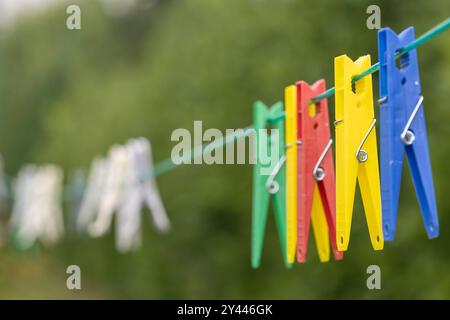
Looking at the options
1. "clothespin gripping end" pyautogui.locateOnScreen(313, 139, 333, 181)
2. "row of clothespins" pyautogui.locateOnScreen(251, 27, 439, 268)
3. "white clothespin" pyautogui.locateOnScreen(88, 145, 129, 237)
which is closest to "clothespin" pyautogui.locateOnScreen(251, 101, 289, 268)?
"row of clothespins" pyautogui.locateOnScreen(251, 27, 439, 268)

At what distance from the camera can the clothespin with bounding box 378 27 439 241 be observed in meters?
1.69

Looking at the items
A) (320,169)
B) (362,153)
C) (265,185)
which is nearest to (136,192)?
(265,185)

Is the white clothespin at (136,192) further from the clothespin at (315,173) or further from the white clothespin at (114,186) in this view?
the clothespin at (315,173)

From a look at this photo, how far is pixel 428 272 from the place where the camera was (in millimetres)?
3830

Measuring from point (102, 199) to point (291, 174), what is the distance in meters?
2.53

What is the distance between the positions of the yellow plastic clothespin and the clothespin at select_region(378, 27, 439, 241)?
46cm

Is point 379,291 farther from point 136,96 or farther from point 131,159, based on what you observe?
point 136,96

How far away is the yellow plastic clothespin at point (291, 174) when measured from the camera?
213 centimetres

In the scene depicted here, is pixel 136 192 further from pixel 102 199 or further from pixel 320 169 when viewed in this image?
pixel 320 169

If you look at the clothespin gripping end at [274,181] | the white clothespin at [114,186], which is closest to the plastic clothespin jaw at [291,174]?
the clothespin gripping end at [274,181]

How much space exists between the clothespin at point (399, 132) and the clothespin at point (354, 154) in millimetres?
93

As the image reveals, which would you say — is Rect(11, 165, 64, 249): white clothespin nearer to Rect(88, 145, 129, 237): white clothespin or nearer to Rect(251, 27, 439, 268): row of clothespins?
Rect(88, 145, 129, 237): white clothespin
